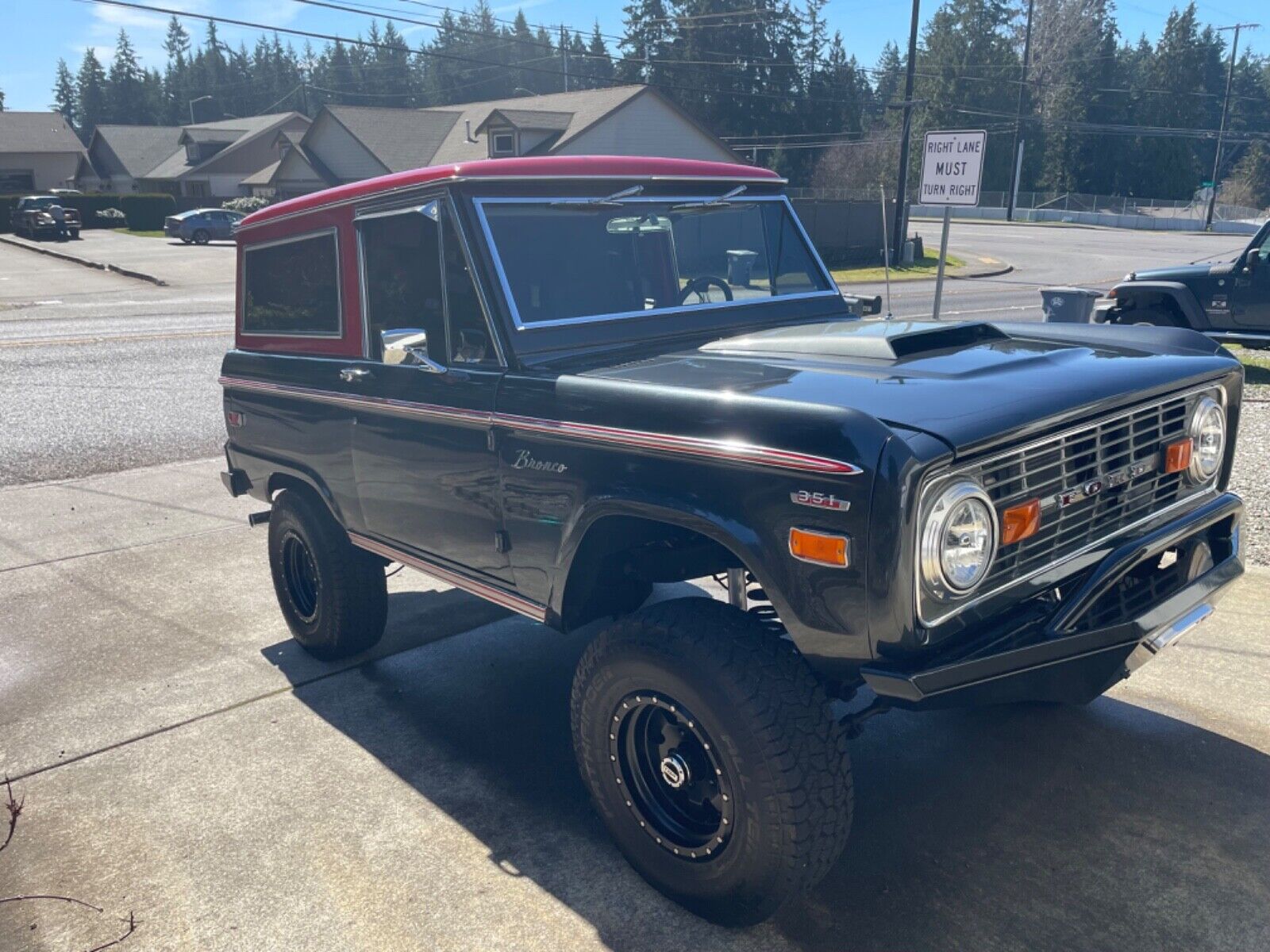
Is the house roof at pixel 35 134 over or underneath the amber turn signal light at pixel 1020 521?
over

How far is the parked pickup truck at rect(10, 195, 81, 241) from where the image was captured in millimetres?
42281

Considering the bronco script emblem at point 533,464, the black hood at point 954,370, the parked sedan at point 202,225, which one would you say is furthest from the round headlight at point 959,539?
the parked sedan at point 202,225

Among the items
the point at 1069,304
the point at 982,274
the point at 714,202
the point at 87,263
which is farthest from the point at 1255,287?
the point at 87,263

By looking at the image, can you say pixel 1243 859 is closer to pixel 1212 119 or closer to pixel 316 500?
pixel 316 500

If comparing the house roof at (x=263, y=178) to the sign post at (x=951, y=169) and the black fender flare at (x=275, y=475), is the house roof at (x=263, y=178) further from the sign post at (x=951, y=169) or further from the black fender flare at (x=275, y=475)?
the black fender flare at (x=275, y=475)

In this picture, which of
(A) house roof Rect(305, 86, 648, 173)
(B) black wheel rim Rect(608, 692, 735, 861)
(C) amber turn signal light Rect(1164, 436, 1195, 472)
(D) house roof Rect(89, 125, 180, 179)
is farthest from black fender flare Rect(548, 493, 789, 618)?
(D) house roof Rect(89, 125, 180, 179)

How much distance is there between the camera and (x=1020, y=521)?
9.23 feet

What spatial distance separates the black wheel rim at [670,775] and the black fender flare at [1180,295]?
35.0ft

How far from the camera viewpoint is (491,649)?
519 centimetres

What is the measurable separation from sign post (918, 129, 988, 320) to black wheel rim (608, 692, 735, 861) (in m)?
6.29

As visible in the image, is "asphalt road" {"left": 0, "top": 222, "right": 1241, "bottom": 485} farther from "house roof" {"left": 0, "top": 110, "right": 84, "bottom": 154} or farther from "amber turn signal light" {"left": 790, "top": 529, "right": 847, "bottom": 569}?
"house roof" {"left": 0, "top": 110, "right": 84, "bottom": 154}

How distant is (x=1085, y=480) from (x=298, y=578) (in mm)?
3640

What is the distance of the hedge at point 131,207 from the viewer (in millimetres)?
50938

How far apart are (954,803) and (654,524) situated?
4.93 ft
